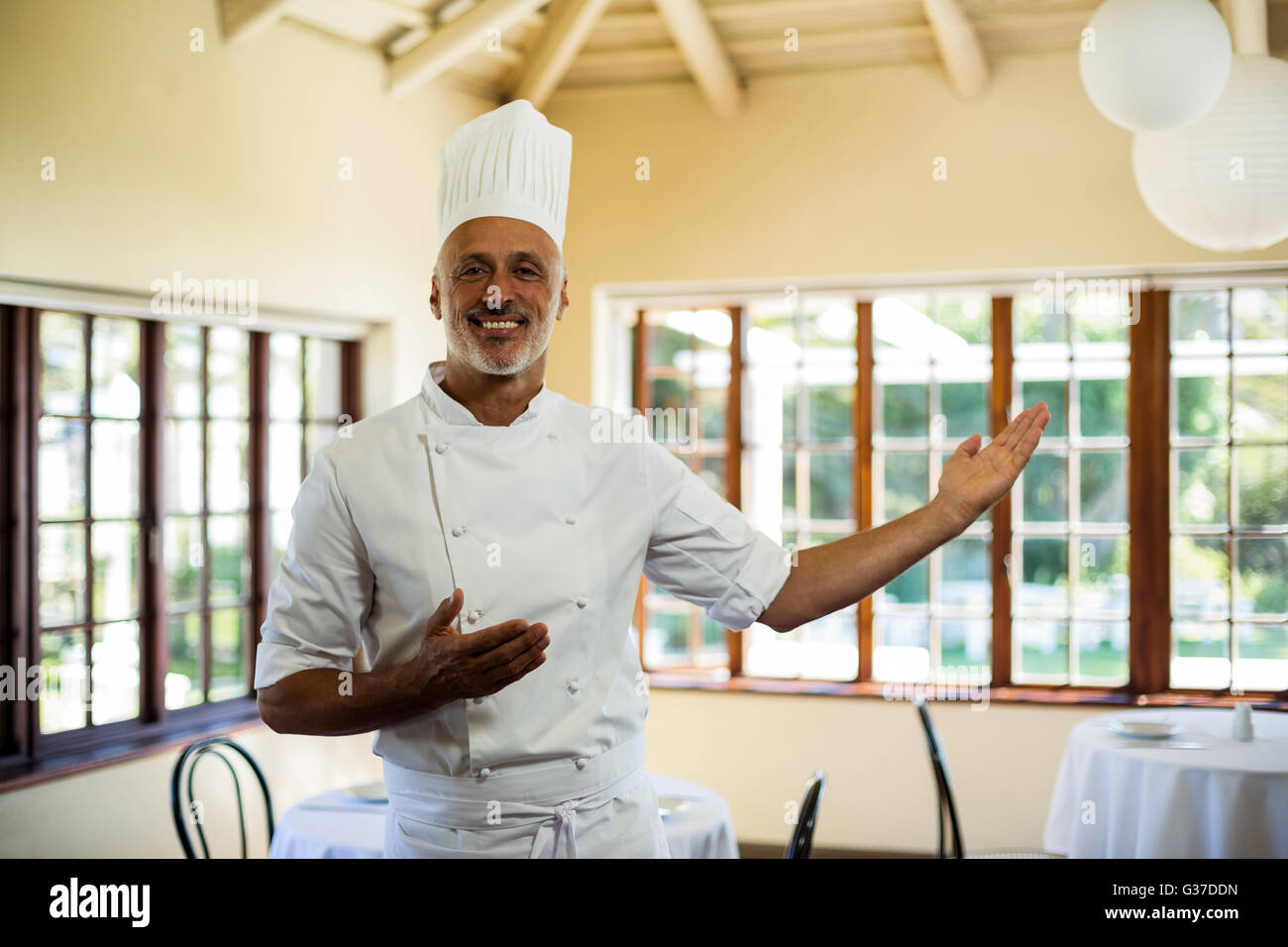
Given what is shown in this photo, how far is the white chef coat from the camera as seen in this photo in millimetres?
1146

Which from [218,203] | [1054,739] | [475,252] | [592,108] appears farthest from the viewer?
[592,108]

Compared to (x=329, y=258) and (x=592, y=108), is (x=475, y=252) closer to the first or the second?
(x=329, y=258)

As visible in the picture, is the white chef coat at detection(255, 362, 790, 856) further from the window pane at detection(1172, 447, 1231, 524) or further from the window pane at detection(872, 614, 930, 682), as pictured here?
the window pane at detection(1172, 447, 1231, 524)

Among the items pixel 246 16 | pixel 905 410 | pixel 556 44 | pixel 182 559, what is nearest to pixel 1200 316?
pixel 905 410

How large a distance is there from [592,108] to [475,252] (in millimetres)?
3269

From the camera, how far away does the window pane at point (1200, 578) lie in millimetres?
3918

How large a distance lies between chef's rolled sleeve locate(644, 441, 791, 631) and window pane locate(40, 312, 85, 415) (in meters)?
2.29

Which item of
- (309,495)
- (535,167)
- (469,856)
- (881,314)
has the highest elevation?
(881,314)

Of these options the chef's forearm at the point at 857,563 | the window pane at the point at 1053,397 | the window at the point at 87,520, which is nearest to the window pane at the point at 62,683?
the window at the point at 87,520

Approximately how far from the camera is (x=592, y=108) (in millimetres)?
4250

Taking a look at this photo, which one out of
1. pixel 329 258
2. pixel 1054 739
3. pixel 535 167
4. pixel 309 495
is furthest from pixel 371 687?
pixel 1054 739

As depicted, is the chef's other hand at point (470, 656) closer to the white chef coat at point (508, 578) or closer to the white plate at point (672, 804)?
the white chef coat at point (508, 578)

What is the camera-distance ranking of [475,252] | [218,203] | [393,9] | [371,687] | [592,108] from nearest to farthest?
[371,687] < [475,252] < [218,203] < [393,9] < [592,108]

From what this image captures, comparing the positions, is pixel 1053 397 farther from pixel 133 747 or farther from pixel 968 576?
pixel 133 747
